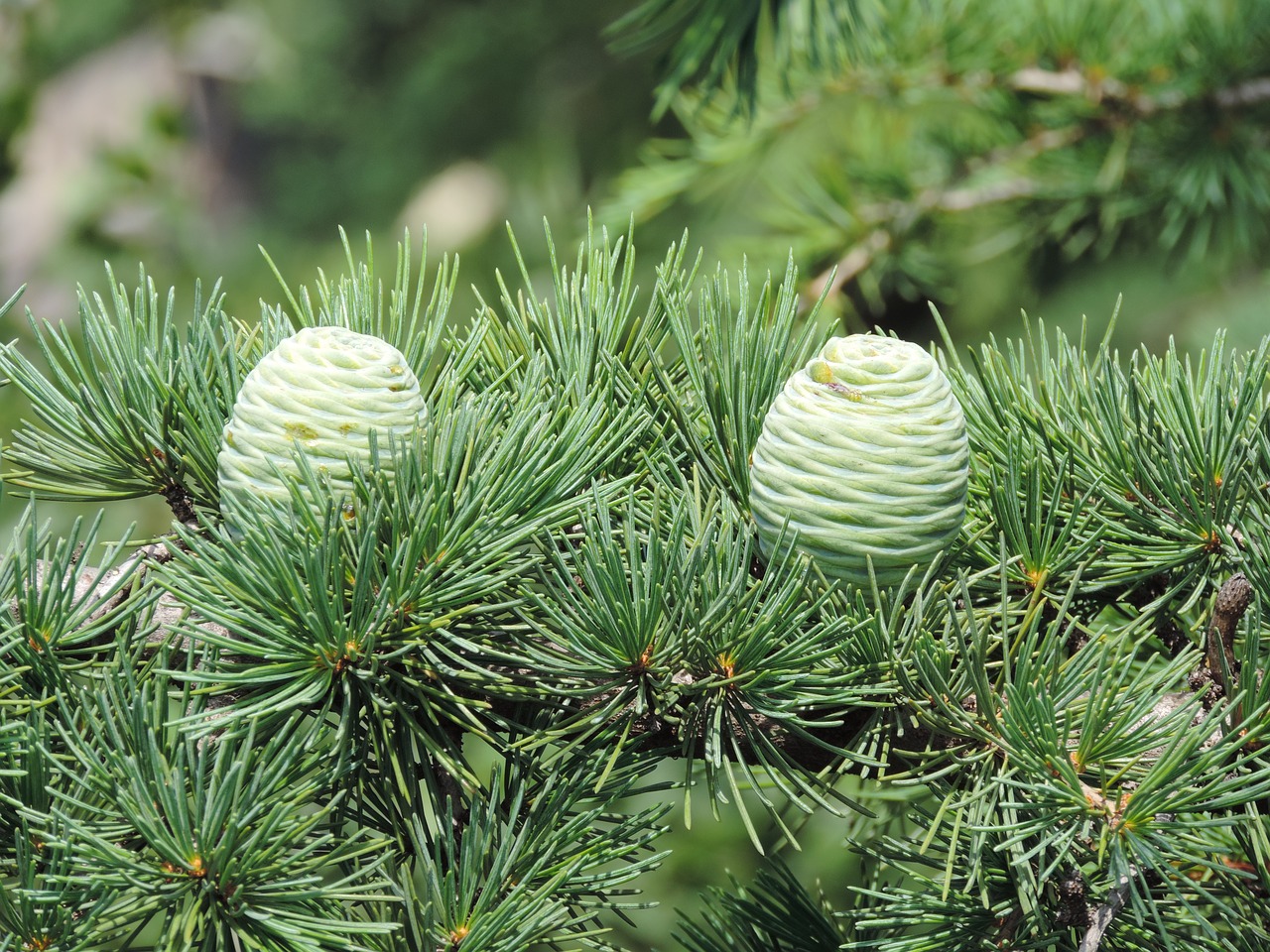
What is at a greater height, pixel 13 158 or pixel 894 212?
pixel 13 158

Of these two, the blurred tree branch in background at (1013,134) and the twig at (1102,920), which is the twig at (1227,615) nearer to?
the twig at (1102,920)

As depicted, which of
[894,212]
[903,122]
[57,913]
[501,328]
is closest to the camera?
[57,913]

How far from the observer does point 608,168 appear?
3205 mm

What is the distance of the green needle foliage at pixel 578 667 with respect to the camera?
36cm

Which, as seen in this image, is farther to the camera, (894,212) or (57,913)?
(894,212)

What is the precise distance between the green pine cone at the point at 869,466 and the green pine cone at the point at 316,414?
0.15 meters

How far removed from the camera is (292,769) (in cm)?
38

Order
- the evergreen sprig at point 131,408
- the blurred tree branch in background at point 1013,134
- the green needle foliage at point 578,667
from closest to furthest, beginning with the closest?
the green needle foliage at point 578,667 → the evergreen sprig at point 131,408 → the blurred tree branch in background at point 1013,134

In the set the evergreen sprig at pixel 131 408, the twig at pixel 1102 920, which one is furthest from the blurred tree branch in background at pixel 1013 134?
the twig at pixel 1102 920

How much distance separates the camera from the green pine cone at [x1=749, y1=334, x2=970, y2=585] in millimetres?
420

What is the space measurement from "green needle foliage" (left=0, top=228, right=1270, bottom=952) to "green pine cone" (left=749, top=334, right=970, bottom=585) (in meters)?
0.01

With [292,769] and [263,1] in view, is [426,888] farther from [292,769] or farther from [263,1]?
[263,1]

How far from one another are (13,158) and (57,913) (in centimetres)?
120

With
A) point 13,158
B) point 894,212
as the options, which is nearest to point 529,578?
point 894,212
